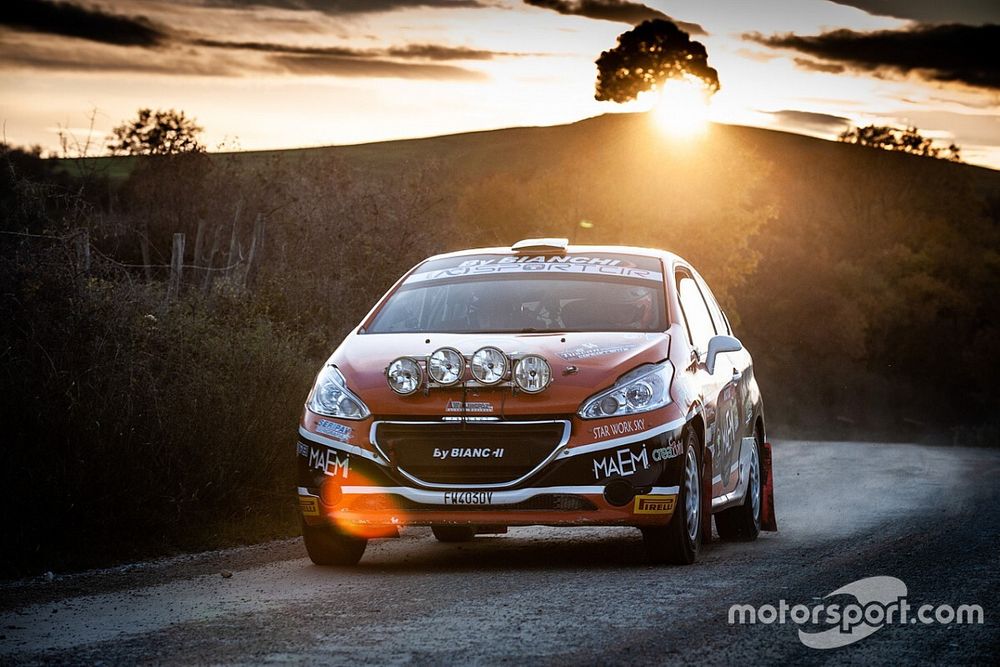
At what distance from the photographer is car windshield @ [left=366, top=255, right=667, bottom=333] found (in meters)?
9.91

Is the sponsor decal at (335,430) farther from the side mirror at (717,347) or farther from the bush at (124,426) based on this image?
the side mirror at (717,347)

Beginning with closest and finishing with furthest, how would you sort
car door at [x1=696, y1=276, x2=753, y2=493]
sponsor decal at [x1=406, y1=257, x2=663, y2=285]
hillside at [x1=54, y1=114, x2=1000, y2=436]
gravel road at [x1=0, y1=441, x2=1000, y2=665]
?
1. gravel road at [x1=0, y1=441, x2=1000, y2=665]
2. sponsor decal at [x1=406, y1=257, x2=663, y2=285]
3. car door at [x1=696, y1=276, x2=753, y2=493]
4. hillside at [x1=54, y1=114, x2=1000, y2=436]

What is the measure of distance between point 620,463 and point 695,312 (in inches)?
91.1

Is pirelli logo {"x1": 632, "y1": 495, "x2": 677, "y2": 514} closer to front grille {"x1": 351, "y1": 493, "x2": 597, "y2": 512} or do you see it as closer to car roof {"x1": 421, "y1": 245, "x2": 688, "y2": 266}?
front grille {"x1": 351, "y1": 493, "x2": 597, "y2": 512}

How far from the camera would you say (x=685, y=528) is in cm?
911

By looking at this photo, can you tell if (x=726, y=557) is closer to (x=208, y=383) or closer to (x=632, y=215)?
(x=208, y=383)

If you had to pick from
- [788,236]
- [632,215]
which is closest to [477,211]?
[632,215]

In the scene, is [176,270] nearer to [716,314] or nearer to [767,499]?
[716,314]

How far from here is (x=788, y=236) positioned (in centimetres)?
9169

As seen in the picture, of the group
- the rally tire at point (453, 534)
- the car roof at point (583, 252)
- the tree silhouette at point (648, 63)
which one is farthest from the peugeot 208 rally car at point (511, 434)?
the tree silhouette at point (648, 63)

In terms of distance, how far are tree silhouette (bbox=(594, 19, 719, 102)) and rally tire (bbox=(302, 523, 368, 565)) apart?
232ft

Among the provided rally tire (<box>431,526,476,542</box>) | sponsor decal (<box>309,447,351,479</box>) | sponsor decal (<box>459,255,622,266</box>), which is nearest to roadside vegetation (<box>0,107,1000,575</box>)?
rally tire (<box>431,526,476,542</box>)

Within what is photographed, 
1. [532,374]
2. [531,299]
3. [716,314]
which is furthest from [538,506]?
[716,314]

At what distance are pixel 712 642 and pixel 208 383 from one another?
7.23 m
